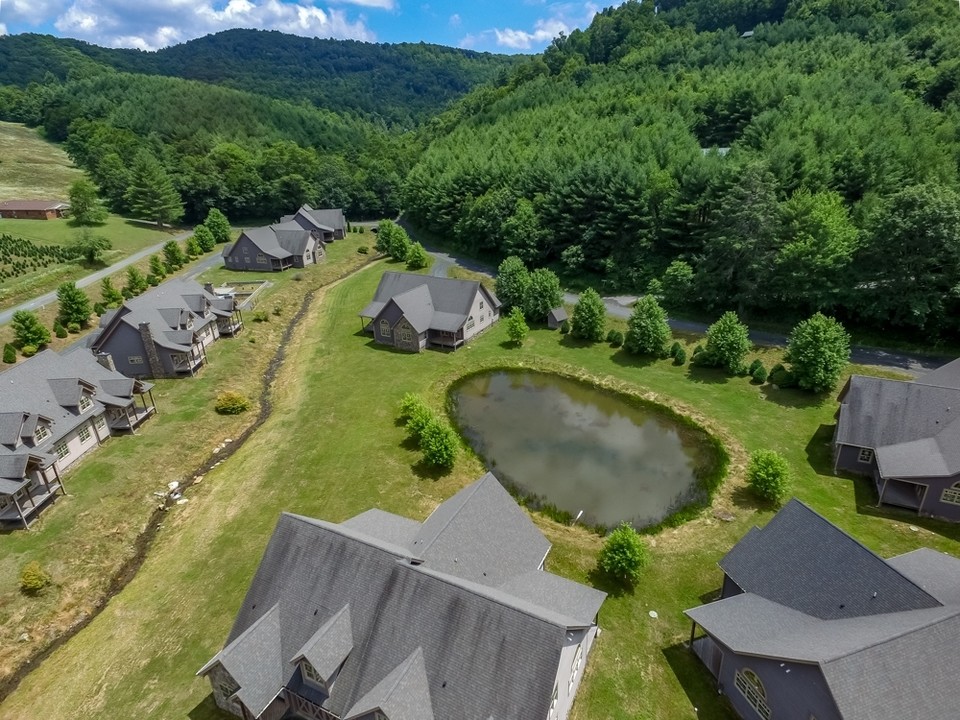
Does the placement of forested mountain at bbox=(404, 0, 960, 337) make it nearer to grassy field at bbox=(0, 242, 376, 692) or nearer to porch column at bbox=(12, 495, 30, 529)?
grassy field at bbox=(0, 242, 376, 692)

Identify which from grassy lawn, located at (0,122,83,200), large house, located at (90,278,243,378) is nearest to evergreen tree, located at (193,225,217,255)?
grassy lawn, located at (0,122,83,200)

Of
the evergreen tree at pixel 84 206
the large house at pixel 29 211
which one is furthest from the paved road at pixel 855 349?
the large house at pixel 29 211

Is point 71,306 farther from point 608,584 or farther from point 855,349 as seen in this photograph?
point 855,349

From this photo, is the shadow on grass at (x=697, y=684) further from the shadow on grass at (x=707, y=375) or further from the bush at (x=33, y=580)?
the bush at (x=33, y=580)

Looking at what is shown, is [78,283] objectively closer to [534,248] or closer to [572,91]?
[534,248]

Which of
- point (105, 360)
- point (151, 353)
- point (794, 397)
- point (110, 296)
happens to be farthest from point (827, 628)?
point (110, 296)

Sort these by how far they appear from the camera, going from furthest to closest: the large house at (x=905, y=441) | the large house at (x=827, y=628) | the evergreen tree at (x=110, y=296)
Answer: the evergreen tree at (x=110, y=296) < the large house at (x=905, y=441) < the large house at (x=827, y=628)
